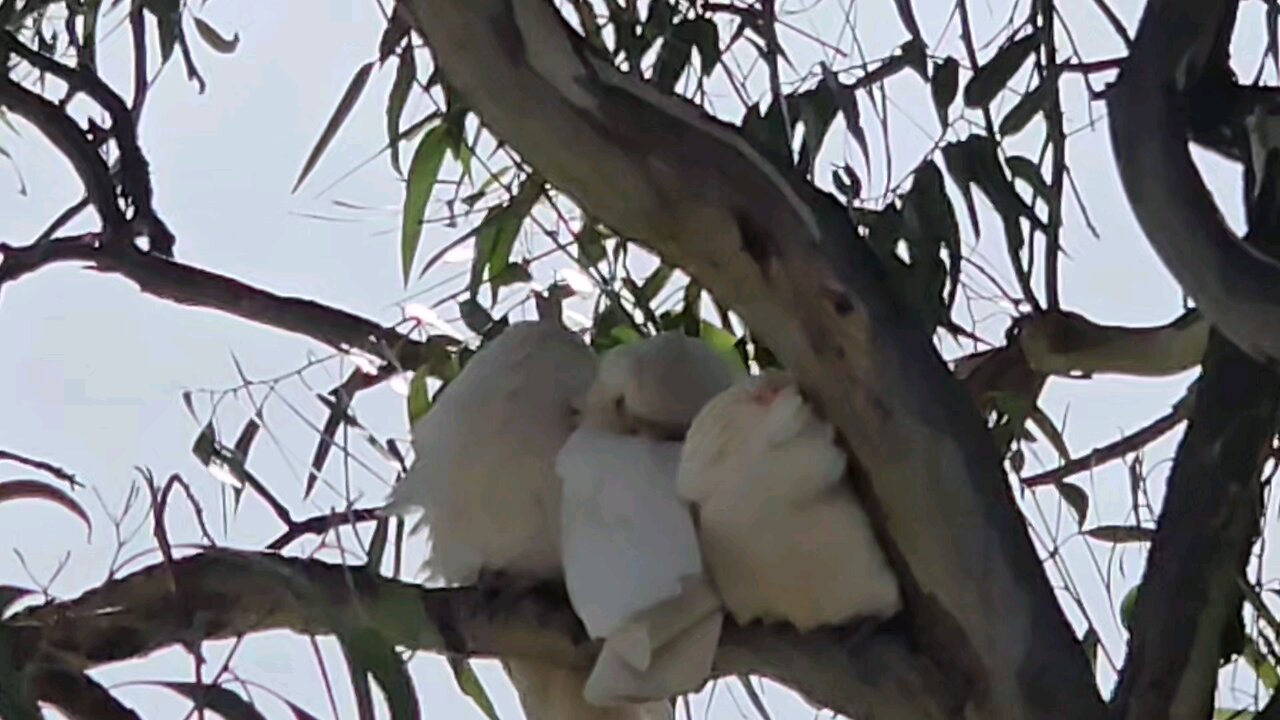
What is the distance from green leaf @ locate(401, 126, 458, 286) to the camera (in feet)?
3.42

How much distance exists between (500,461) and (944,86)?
0.26 metres

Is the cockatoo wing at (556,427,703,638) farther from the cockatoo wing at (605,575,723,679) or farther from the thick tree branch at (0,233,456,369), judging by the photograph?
the thick tree branch at (0,233,456,369)

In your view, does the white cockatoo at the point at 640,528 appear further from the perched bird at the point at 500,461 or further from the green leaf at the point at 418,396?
the green leaf at the point at 418,396

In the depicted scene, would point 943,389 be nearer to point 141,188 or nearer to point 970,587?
point 970,587

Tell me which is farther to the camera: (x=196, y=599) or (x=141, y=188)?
(x=141, y=188)

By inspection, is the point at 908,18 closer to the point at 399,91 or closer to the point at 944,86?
the point at 944,86

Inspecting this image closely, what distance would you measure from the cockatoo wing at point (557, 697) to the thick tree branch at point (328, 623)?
0.11 ft

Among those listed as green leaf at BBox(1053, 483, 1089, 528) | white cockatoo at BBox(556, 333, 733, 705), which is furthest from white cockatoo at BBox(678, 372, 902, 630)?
green leaf at BBox(1053, 483, 1089, 528)

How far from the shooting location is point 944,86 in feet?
3.22

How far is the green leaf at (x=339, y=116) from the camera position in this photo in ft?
3.49

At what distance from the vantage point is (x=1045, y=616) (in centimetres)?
78

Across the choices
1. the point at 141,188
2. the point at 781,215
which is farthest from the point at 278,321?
the point at 781,215

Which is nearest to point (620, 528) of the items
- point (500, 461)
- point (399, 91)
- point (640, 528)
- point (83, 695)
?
point (640, 528)

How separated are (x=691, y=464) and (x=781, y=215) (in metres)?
0.13
